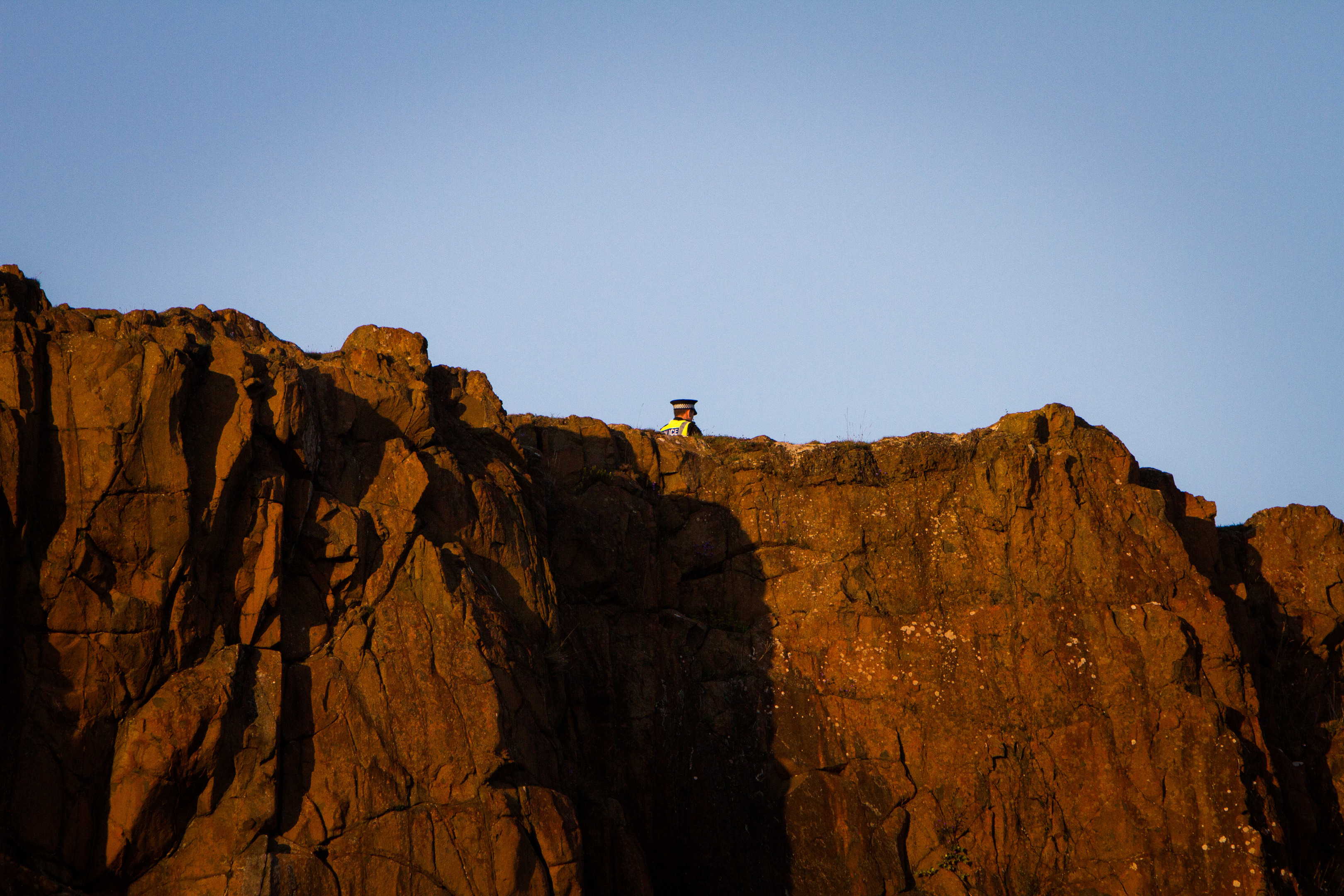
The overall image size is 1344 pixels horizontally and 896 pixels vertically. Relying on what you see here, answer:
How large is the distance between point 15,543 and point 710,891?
12.0 m

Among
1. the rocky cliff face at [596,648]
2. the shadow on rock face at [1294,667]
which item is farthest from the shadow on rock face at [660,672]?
the shadow on rock face at [1294,667]

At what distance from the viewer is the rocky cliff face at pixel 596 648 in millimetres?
14383

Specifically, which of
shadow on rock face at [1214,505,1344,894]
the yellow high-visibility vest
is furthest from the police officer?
shadow on rock face at [1214,505,1344,894]

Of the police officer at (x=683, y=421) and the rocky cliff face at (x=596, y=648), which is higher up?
the police officer at (x=683, y=421)

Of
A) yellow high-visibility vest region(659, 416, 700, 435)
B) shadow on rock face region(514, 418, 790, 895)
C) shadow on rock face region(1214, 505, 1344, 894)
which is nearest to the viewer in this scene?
shadow on rock face region(514, 418, 790, 895)

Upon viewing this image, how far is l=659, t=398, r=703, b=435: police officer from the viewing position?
1009 inches

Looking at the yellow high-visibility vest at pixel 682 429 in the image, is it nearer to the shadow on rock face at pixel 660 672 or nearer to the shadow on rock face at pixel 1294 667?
the shadow on rock face at pixel 660 672

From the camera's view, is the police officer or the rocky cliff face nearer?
the rocky cliff face

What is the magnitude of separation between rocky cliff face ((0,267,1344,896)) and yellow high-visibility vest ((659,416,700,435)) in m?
0.79

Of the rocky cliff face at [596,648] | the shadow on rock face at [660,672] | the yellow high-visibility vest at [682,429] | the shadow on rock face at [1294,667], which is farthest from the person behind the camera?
the yellow high-visibility vest at [682,429]

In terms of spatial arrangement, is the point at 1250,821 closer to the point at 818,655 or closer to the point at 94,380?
the point at 818,655

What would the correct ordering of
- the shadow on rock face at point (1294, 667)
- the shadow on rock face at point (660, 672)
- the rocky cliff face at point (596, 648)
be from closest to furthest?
the rocky cliff face at point (596, 648) < the shadow on rock face at point (660, 672) < the shadow on rock face at point (1294, 667)

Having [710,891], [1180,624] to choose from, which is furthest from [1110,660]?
[710,891]

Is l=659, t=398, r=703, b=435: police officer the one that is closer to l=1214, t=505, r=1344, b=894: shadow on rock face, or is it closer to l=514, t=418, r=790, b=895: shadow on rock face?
l=514, t=418, r=790, b=895: shadow on rock face
